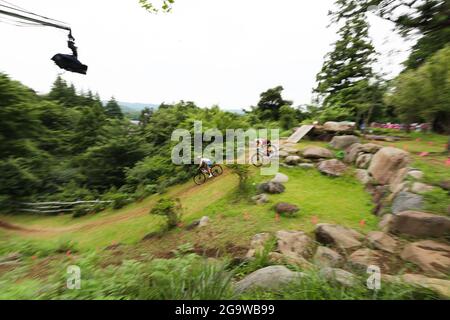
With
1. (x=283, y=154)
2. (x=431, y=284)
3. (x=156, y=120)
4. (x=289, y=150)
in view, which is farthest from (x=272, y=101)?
(x=431, y=284)

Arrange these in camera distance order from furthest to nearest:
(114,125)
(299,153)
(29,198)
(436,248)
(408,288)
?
(114,125) < (29,198) < (299,153) < (436,248) < (408,288)

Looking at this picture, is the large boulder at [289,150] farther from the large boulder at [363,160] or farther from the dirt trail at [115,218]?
the dirt trail at [115,218]

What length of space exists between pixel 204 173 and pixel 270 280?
764 cm

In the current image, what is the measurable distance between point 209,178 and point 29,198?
444 inches

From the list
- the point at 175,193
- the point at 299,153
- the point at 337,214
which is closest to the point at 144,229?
the point at 175,193

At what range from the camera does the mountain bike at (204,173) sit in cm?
1059

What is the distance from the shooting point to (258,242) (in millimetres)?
5258

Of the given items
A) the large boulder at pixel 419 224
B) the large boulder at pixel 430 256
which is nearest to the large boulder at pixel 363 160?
the large boulder at pixel 419 224

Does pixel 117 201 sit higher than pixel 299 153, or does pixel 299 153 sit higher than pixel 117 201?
pixel 299 153

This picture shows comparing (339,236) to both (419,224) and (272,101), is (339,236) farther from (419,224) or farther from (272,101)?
(272,101)

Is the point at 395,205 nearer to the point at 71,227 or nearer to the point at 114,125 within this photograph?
the point at 71,227

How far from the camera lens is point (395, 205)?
5730 mm

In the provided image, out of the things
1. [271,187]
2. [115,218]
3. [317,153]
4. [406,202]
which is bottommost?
[115,218]

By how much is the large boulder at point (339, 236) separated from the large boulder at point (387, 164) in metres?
2.72
